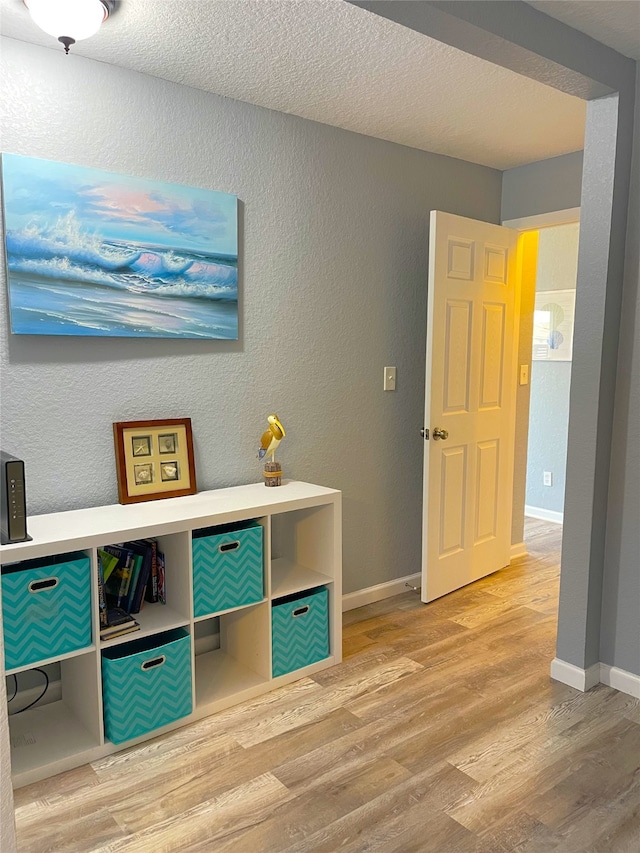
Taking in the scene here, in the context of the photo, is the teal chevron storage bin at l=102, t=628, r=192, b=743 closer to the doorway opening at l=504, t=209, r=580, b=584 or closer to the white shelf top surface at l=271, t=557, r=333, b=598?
the white shelf top surface at l=271, t=557, r=333, b=598

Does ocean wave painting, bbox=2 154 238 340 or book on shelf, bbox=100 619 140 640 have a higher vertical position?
ocean wave painting, bbox=2 154 238 340

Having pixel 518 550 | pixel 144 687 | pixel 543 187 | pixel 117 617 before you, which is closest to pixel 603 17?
pixel 543 187

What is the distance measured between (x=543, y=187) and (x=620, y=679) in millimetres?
2511

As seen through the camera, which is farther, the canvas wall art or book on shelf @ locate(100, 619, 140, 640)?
the canvas wall art

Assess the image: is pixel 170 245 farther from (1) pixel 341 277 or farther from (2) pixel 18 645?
(2) pixel 18 645

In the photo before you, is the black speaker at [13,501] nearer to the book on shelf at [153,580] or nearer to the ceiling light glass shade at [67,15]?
the book on shelf at [153,580]

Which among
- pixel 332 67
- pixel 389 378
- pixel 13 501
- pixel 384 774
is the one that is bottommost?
pixel 384 774

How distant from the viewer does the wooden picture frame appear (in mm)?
2539

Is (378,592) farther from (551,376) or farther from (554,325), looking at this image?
(554,325)

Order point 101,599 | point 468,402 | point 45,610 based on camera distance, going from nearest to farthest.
Answer: point 45,610 → point 101,599 → point 468,402

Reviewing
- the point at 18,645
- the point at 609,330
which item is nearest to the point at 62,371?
the point at 18,645

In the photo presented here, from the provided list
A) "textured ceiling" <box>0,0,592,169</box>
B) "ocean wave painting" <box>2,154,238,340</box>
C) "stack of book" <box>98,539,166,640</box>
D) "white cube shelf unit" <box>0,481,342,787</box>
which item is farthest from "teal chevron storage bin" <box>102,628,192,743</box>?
"textured ceiling" <box>0,0,592,169</box>

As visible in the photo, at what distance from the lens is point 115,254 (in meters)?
2.46

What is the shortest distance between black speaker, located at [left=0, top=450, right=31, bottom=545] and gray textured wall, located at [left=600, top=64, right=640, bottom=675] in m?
2.10
